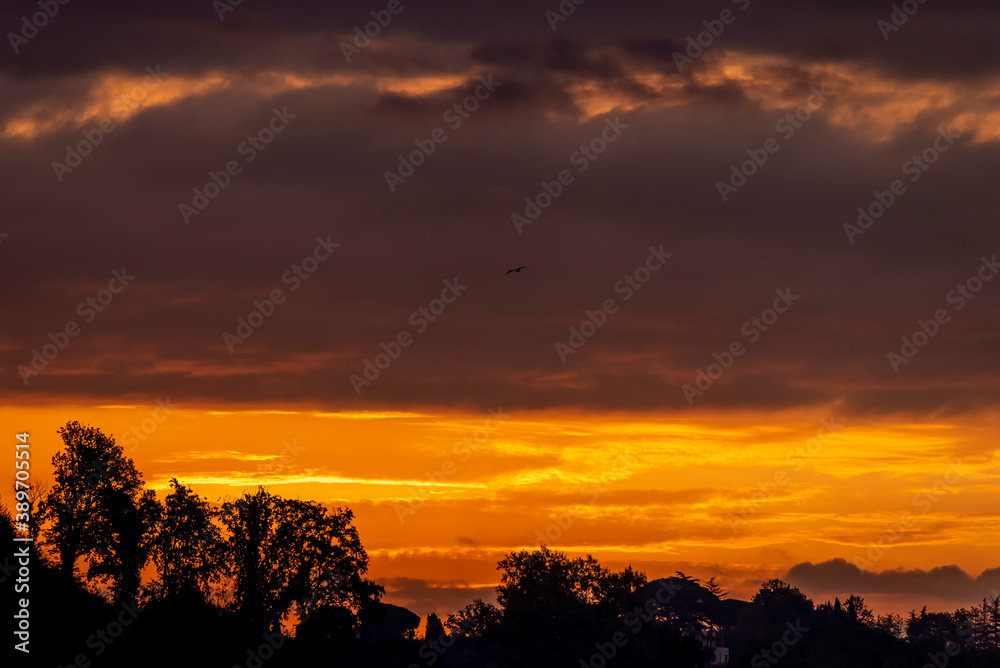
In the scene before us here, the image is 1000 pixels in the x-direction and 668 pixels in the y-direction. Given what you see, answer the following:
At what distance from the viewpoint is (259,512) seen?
10562cm

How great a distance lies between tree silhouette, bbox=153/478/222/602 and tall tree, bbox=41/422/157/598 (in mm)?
1896

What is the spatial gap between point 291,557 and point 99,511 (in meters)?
18.2

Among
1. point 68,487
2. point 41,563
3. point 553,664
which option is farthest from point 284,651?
point 553,664

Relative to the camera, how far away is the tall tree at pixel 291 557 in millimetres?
100125

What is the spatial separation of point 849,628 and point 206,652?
130 meters

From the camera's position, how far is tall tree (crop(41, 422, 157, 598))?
9212 cm

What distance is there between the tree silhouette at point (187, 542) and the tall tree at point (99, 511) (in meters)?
1.90

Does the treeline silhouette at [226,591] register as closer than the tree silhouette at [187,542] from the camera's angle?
Yes

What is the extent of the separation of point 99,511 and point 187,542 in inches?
405

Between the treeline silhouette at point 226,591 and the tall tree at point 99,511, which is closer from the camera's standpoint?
the treeline silhouette at point 226,591

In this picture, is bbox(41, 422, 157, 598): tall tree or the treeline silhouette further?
bbox(41, 422, 157, 598): tall tree

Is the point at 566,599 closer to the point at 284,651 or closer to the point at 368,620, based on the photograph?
the point at 368,620

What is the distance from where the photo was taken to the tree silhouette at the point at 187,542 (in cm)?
9954

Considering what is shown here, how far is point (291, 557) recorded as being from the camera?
103500mm
